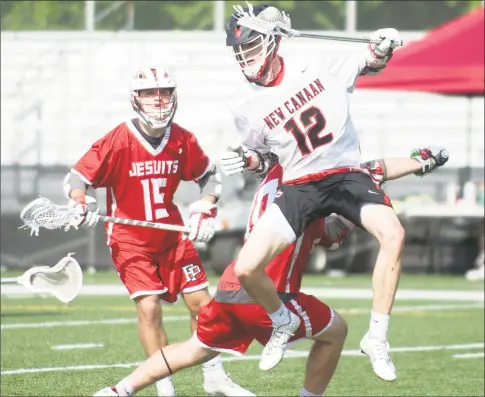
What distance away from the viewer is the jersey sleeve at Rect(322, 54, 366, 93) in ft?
24.3

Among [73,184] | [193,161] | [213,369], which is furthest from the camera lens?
[193,161]

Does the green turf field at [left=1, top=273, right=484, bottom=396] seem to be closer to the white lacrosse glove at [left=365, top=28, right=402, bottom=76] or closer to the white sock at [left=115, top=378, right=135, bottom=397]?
the white sock at [left=115, top=378, right=135, bottom=397]

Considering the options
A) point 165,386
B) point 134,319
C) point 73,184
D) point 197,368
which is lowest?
point 134,319

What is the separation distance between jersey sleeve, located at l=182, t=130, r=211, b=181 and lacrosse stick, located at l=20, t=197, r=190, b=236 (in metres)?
0.73

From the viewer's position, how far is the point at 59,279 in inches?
331

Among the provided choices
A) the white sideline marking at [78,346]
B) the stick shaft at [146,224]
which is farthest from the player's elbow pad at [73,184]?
the white sideline marking at [78,346]

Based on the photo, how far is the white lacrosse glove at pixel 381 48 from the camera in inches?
295

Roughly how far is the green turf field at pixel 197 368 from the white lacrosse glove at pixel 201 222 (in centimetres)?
133

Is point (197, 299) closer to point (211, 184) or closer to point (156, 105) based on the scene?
point (211, 184)

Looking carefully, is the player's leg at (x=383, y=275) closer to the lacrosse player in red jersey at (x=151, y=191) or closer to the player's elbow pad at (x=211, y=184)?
the lacrosse player in red jersey at (x=151, y=191)

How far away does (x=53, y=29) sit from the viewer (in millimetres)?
23078

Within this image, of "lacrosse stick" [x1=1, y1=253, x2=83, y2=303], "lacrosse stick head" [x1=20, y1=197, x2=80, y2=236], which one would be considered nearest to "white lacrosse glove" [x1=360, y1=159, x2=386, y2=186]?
"lacrosse stick head" [x1=20, y1=197, x2=80, y2=236]

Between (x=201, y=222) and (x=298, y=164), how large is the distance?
0.95m

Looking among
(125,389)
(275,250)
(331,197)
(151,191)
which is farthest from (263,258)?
(151,191)
